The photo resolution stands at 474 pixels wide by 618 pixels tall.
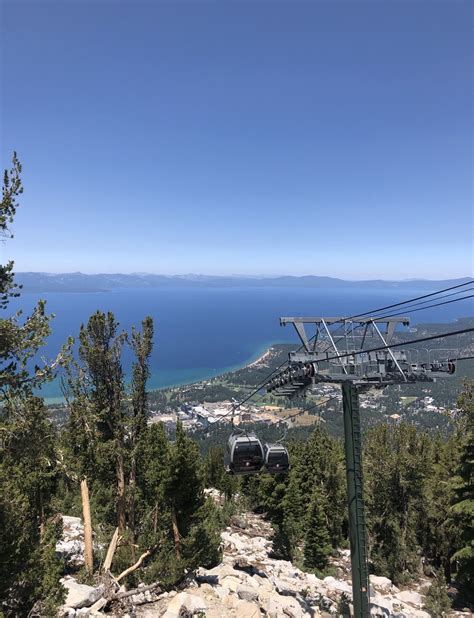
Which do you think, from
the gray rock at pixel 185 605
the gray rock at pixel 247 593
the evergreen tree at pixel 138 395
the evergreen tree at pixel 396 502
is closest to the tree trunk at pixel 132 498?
the evergreen tree at pixel 138 395

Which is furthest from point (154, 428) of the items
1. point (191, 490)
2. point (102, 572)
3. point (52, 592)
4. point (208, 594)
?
point (52, 592)

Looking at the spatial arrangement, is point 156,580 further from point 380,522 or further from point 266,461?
point 380,522

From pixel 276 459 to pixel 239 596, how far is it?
Result: 4771 millimetres

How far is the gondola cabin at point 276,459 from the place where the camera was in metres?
15.1

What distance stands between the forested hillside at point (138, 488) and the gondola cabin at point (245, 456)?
336 centimetres

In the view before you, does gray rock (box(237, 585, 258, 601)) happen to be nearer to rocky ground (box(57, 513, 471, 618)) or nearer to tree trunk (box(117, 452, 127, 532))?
rocky ground (box(57, 513, 471, 618))

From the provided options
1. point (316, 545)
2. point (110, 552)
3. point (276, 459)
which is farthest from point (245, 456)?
point (316, 545)

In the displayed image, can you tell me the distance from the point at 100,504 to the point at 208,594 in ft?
24.3

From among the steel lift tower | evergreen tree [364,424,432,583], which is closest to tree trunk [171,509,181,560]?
the steel lift tower

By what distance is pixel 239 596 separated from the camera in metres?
14.0

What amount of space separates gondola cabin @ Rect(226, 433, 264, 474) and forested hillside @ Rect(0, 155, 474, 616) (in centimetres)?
336

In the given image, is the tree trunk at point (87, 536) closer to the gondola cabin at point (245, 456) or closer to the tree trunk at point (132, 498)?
the tree trunk at point (132, 498)

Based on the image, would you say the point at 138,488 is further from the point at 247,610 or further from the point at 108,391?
the point at 247,610

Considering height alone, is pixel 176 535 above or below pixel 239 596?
above
